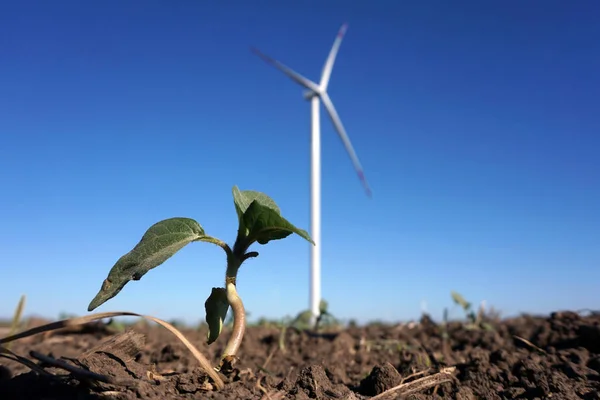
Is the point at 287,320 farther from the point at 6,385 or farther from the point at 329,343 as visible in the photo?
the point at 6,385

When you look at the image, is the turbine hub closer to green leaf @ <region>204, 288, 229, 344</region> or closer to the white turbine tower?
the white turbine tower

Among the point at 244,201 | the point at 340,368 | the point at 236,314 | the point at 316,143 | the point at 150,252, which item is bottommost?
the point at 340,368

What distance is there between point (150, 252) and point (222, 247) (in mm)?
407

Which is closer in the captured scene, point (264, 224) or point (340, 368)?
point (264, 224)

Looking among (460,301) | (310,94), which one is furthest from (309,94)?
(460,301)

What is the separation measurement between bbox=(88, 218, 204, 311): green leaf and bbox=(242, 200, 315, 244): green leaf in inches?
9.7

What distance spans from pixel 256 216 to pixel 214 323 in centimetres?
56

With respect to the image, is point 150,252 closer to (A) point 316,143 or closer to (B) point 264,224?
(B) point 264,224

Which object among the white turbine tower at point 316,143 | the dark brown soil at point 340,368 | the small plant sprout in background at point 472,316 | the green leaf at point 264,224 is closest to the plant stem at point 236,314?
the dark brown soil at point 340,368

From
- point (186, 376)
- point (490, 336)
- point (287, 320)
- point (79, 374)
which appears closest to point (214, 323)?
point (186, 376)

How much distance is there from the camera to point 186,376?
2373 millimetres

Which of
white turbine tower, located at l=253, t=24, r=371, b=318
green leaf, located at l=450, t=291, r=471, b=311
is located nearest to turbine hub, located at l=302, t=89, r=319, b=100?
white turbine tower, located at l=253, t=24, r=371, b=318

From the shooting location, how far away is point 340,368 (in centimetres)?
384

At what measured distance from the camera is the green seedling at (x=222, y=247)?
239 cm
